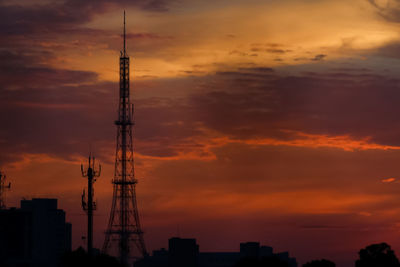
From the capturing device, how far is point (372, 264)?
520ft

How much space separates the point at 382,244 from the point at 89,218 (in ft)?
213

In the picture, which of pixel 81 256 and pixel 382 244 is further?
Result: pixel 81 256

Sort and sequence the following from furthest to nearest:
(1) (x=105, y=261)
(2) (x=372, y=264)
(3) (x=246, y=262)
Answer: (1) (x=105, y=261) → (3) (x=246, y=262) → (2) (x=372, y=264)

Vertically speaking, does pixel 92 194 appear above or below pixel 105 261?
above

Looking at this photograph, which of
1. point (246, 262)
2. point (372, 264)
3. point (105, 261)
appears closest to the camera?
point (372, 264)

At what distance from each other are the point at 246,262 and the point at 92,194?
39.6 m

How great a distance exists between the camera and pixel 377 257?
159 m

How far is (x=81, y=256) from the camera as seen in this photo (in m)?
187

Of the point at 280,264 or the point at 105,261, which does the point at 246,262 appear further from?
the point at 105,261

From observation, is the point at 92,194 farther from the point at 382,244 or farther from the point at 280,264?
the point at 382,244

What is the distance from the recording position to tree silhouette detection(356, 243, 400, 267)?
520 ft

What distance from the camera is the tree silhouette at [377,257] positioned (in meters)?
158

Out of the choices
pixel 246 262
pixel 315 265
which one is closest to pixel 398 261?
pixel 315 265

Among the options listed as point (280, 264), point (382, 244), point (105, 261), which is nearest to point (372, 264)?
point (382, 244)
